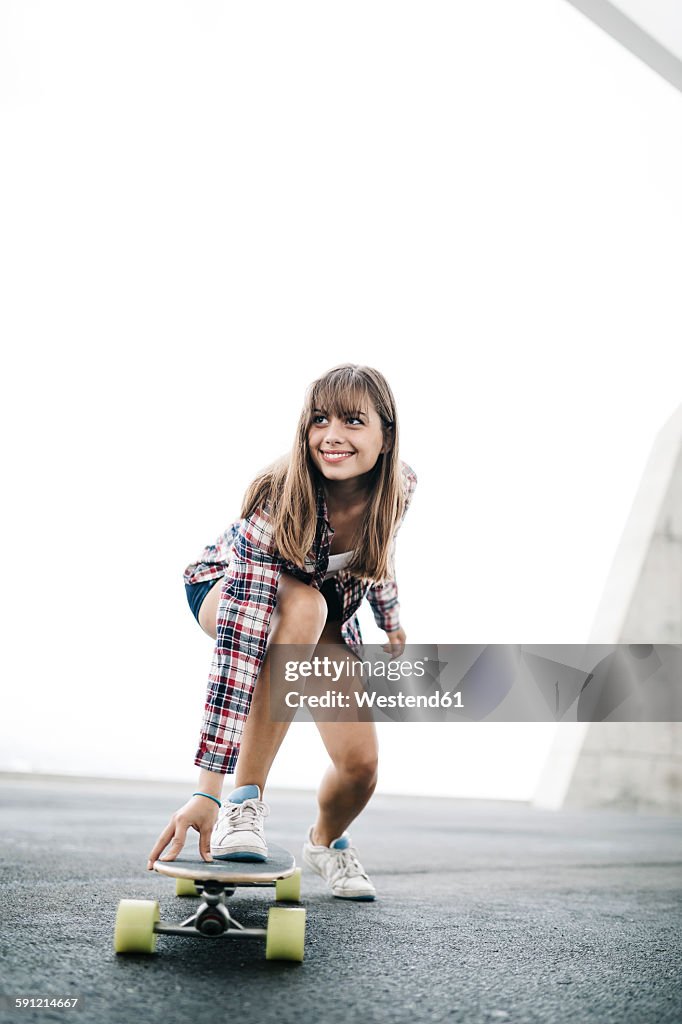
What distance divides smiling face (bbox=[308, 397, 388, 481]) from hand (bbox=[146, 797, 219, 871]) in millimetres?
629

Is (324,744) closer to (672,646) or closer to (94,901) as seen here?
(94,901)

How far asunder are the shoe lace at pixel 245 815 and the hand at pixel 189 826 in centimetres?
10

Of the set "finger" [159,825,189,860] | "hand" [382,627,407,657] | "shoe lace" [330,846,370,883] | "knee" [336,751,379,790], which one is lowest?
"shoe lace" [330,846,370,883]

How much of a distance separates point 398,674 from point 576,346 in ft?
22.1

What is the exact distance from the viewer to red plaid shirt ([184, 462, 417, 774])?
1.14 metres

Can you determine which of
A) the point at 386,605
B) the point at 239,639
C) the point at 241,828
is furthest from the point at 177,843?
the point at 386,605

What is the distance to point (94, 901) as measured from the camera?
4.53 feet

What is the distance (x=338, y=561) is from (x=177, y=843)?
2.34ft

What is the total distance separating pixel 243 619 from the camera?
1.25 metres

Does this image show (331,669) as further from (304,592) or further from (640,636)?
(640,636)

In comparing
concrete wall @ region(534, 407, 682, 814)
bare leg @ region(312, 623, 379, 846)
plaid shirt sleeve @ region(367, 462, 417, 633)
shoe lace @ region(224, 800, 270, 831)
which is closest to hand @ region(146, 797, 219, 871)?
shoe lace @ region(224, 800, 270, 831)

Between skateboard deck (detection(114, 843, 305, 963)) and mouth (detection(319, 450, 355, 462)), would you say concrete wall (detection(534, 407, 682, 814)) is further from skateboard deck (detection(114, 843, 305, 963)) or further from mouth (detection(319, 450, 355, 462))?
skateboard deck (detection(114, 843, 305, 963))

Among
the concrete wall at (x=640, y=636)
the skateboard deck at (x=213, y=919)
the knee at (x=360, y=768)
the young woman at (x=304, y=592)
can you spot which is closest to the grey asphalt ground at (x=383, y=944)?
the skateboard deck at (x=213, y=919)

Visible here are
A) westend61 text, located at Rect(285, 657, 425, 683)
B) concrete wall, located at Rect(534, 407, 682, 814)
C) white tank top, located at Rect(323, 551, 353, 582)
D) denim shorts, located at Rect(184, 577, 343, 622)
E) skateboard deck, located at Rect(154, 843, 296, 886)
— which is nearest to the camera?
skateboard deck, located at Rect(154, 843, 296, 886)
